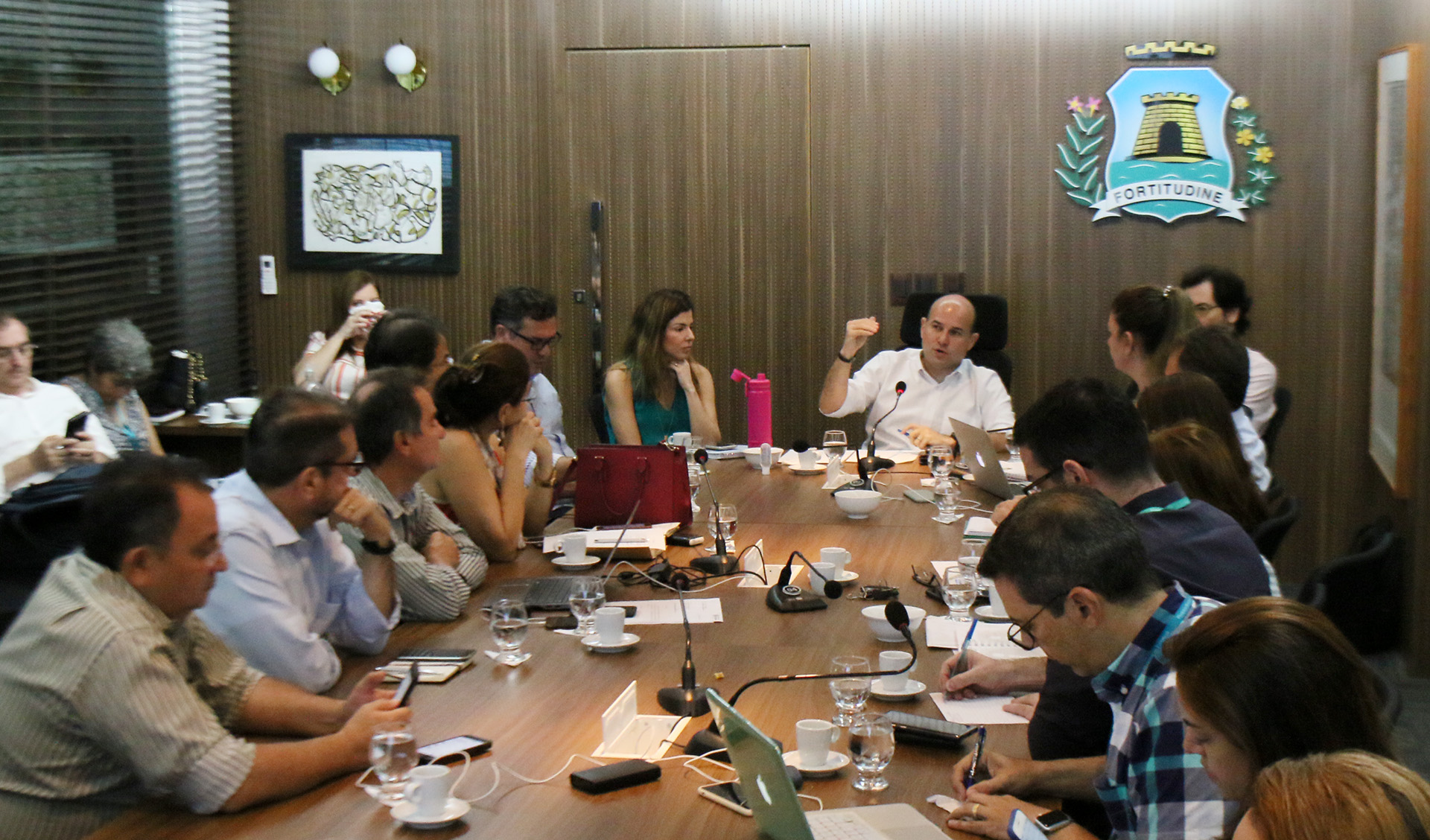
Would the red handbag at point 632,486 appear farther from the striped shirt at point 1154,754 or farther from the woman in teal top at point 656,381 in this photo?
the striped shirt at point 1154,754

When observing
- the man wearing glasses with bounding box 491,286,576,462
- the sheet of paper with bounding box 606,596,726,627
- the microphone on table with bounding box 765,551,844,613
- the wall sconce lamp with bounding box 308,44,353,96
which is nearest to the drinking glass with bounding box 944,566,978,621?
the microphone on table with bounding box 765,551,844,613

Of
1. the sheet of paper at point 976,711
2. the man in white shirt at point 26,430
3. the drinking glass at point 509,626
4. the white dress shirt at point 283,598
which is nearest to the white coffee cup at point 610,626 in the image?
the drinking glass at point 509,626

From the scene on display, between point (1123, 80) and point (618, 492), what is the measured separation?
365 cm

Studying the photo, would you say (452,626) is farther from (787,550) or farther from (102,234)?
(102,234)

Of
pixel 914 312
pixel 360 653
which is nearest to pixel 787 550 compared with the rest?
pixel 360 653

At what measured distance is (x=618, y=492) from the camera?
13.1 ft

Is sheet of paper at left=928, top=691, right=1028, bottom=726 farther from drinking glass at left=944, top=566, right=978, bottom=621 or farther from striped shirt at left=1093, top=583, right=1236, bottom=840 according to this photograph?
drinking glass at left=944, top=566, right=978, bottom=621

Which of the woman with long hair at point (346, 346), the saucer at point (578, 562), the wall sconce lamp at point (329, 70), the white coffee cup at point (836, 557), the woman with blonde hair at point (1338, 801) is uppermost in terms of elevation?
the wall sconce lamp at point (329, 70)

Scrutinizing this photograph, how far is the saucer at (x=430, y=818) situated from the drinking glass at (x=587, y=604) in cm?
89

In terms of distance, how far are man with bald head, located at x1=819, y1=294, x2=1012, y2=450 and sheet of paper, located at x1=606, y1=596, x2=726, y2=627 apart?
7.94 ft

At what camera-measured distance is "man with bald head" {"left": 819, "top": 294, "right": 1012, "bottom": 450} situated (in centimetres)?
563

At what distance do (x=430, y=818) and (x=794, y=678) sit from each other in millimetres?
746

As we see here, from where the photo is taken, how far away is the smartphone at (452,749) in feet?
7.14

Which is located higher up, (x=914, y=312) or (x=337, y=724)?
(x=914, y=312)
